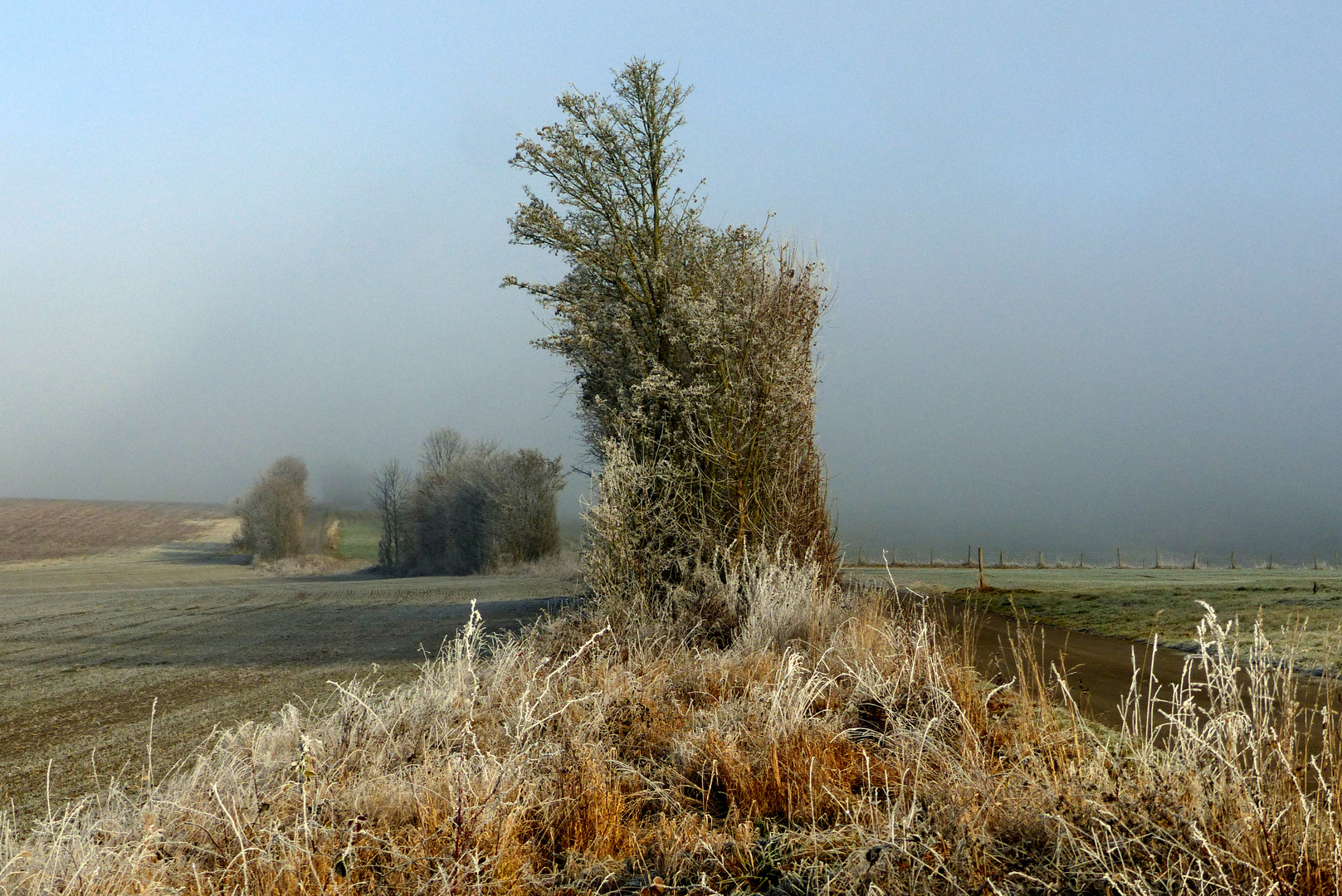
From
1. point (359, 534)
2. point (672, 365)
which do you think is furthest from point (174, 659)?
point (359, 534)

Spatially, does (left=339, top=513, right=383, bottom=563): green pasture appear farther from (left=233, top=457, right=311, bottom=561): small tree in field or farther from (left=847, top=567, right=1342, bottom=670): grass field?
(left=847, top=567, right=1342, bottom=670): grass field

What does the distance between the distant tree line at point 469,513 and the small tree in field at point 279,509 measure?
186 inches

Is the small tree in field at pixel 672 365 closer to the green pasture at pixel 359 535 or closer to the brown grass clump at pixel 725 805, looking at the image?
the brown grass clump at pixel 725 805

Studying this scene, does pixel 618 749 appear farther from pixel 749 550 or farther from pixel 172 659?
pixel 172 659

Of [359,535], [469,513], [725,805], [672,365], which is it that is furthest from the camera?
[359,535]

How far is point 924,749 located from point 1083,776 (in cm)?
103

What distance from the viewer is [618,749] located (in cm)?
475

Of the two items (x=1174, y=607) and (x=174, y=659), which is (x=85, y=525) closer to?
(x=174, y=659)

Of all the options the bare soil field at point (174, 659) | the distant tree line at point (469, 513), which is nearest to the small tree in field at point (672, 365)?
the bare soil field at point (174, 659)

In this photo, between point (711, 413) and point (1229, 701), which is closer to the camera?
point (1229, 701)

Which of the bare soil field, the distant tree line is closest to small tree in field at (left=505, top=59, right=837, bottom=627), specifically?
the bare soil field

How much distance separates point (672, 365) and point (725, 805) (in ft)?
21.2

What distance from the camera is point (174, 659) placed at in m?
10.3

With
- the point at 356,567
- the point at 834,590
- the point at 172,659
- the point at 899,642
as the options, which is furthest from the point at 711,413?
the point at 356,567
